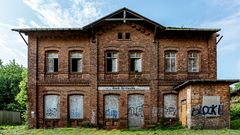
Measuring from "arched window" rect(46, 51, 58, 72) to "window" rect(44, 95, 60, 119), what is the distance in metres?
2.04

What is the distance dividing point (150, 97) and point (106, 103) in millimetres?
3284

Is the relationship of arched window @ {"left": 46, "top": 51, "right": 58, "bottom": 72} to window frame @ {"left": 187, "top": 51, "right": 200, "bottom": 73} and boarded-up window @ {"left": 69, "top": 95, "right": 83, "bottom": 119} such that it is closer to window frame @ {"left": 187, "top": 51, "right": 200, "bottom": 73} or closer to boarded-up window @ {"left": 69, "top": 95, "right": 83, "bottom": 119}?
boarded-up window @ {"left": 69, "top": 95, "right": 83, "bottom": 119}

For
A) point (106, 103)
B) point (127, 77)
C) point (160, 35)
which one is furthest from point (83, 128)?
point (160, 35)

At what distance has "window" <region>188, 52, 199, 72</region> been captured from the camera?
28531 mm

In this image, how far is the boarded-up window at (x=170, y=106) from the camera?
28.1m

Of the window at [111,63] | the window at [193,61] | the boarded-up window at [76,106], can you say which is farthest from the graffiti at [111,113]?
the window at [193,61]

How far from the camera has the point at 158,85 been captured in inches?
1106

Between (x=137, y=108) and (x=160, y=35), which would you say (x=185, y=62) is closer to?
(x=160, y=35)

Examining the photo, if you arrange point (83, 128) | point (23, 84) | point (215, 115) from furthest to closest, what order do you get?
point (23, 84), point (83, 128), point (215, 115)

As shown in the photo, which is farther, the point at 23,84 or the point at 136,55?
the point at 23,84

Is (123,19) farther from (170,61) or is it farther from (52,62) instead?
(52,62)

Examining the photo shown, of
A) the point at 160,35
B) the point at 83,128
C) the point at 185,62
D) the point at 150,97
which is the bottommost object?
the point at 83,128

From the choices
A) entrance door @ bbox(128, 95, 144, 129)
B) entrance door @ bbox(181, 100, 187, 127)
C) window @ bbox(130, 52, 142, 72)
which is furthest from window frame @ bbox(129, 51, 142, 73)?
entrance door @ bbox(181, 100, 187, 127)

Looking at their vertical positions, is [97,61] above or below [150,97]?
above
